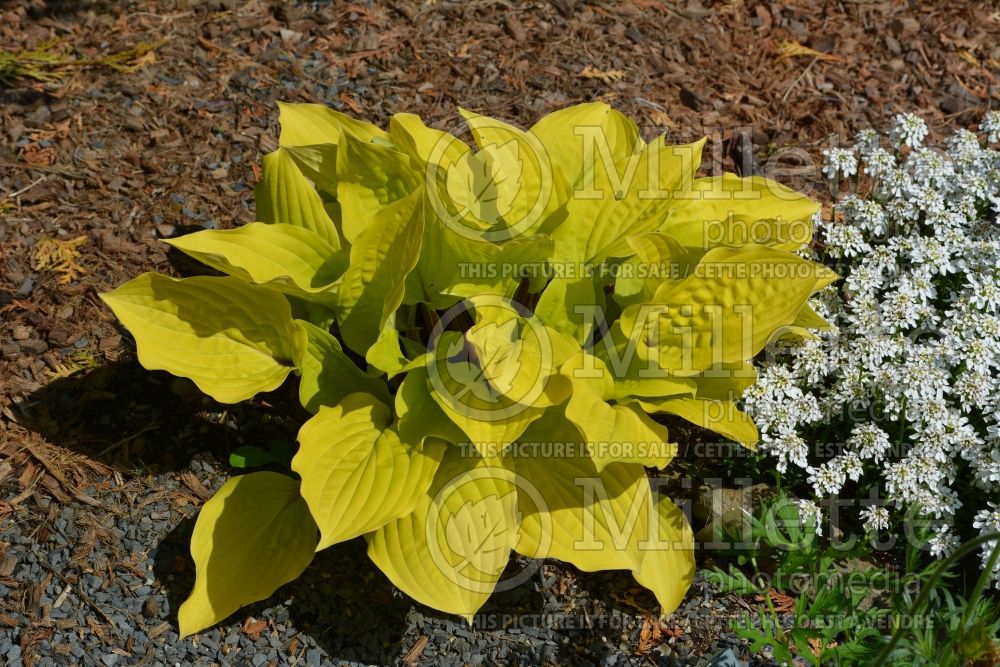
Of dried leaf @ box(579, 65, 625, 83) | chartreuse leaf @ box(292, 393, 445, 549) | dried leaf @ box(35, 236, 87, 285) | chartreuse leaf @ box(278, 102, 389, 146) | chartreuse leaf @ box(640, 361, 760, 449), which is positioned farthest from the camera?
dried leaf @ box(579, 65, 625, 83)

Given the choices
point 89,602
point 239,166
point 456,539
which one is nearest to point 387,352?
point 456,539

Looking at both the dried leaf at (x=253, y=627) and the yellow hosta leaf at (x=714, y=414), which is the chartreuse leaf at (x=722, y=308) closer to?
the yellow hosta leaf at (x=714, y=414)

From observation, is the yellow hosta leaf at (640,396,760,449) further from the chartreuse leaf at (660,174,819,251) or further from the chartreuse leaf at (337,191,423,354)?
the chartreuse leaf at (337,191,423,354)

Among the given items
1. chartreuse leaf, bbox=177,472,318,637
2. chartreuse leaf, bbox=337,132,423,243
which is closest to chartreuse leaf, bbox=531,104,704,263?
chartreuse leaf, bbox=337,132,423,243

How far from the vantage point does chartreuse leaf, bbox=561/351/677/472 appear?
7.63 ft

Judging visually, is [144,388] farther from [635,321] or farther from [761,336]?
[761,336]

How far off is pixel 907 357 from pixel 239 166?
2.37 m

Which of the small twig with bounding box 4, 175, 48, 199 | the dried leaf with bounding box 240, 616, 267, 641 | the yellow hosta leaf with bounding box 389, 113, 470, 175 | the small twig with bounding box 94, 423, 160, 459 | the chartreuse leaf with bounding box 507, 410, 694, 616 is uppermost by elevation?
the yellow hosta leaf with bounding box 389, 113, 470, 175

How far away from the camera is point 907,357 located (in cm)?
286

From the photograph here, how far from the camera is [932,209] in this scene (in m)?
3.10

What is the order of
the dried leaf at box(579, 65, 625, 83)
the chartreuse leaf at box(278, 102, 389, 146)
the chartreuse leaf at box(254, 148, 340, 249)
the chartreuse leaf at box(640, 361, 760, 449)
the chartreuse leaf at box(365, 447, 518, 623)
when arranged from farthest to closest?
the dried leaf at box(579, 65, 625, 83)
the chartreuse leaf at box(278, 102, 389, 146)
the chartreuse leaf at box(254, 148, 340, 249)
the chartreuse leaf at box(640, 361, 760, 449)
the chartreuse leaf at box(365, 447, 518, 623)

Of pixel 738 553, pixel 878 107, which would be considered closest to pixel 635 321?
pixel 738 553

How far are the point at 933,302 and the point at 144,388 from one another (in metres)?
2.62

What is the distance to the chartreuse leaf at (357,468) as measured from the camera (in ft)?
7.51
